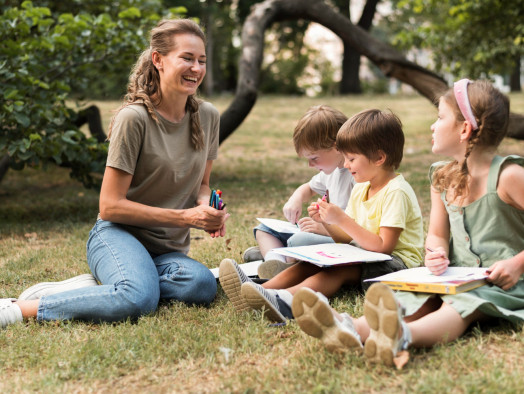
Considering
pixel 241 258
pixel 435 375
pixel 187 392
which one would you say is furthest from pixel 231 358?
pixel 241 258

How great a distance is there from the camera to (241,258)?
4230mm

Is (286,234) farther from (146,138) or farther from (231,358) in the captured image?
(231,358)

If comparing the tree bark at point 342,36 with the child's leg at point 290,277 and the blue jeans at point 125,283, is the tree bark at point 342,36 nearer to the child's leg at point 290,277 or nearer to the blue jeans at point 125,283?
the blue jeans at point 125,283

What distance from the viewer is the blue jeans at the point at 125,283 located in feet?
9.63

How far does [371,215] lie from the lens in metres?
3.18

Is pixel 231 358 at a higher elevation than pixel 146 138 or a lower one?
lower

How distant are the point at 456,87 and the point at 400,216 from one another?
27.2 inches

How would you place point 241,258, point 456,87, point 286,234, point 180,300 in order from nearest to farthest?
point 456,87 < point 180,300 < point 286,234 < point 241,258

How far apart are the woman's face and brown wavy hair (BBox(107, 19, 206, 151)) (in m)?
0.03

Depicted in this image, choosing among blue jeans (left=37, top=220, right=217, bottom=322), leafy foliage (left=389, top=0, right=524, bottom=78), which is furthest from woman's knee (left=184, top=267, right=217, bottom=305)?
leafy foliage (left=389, top=0, right=524, bottom=78)

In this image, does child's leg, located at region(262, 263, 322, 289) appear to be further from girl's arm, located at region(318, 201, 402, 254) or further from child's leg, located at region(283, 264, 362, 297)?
girl's arm, located at region(318, 201, 402, 254)

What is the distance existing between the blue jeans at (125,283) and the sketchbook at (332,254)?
494 mm

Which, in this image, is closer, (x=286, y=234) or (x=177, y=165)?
(x=177, y=165)

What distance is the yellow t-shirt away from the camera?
3.04 m
